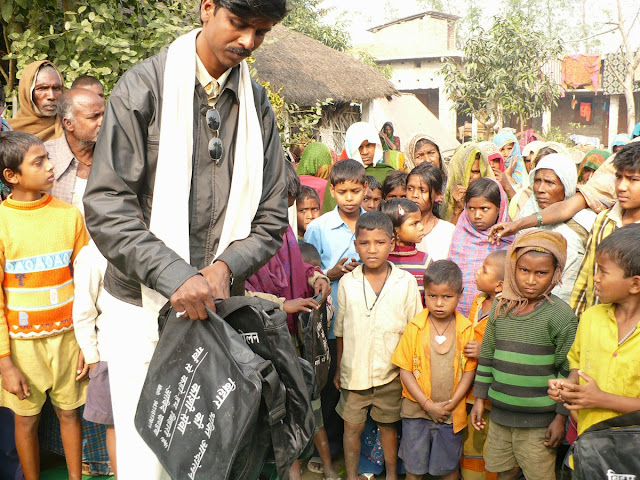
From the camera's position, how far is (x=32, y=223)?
3219 mm

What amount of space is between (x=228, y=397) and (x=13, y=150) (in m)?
2.13

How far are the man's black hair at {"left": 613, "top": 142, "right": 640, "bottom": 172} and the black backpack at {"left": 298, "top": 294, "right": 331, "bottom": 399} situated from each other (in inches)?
65.8

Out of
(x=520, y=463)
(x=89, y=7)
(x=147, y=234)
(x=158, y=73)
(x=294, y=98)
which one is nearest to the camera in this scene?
(x=147, y=234)

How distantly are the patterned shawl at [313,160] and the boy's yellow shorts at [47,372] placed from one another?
348 cm

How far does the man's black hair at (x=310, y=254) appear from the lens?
385 centimetres

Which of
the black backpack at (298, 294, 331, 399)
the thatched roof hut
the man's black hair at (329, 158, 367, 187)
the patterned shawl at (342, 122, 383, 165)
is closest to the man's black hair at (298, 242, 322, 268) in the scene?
the black backpack at (298, 294, 331, 399)

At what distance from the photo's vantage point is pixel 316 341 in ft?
10.6

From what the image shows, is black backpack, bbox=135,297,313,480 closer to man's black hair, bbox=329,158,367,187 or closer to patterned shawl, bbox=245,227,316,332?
patterned shawl, bbox=245,227,316,332

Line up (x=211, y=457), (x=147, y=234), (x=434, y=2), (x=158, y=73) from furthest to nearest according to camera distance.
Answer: (x=434, y=2), (x=158, y=73), (x=147, y=234), (x=211, y=457)

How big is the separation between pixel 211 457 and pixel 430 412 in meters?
1.85

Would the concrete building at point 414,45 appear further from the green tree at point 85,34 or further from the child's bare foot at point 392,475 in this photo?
the child's bare foot at point 392,475

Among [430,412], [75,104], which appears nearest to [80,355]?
[75,104]

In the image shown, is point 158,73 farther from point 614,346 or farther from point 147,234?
point 614,346

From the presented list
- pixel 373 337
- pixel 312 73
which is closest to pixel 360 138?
pixel 373 337
